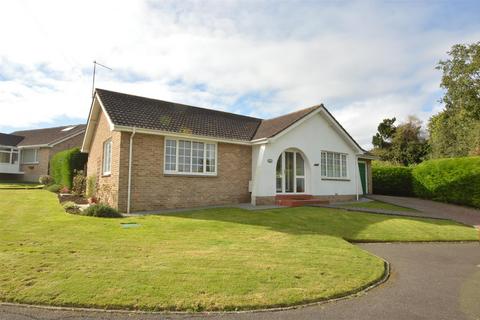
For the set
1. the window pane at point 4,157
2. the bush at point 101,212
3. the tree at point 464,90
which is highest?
the tree at point 464,90

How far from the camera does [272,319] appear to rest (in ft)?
13.1

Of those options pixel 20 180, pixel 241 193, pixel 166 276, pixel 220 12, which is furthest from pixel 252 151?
pixel 20 180

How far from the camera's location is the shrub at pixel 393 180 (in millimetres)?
24359

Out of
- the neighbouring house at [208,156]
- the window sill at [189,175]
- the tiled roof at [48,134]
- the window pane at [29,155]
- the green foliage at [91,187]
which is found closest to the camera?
the neighbouring house at [208,156]

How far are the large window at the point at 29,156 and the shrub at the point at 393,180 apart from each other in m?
34.9

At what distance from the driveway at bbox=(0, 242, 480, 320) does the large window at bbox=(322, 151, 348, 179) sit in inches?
456

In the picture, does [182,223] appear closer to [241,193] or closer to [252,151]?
[241,193]

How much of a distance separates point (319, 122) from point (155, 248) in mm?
14555

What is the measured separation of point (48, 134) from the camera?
3441 cm

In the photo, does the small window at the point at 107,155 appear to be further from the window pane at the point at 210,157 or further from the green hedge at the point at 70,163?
the green hedge at the point at 70,163

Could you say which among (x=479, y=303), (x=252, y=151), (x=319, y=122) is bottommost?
(x=479, y=303)

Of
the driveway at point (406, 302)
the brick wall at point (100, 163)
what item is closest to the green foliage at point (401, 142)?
the driveway at point (406, 302)

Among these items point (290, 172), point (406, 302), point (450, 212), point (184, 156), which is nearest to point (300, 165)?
point (290, 172)

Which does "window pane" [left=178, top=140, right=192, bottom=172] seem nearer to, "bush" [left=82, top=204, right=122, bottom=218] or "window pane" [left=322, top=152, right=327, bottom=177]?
"bush" [left=82, top=204, right=122, bottom=218]
